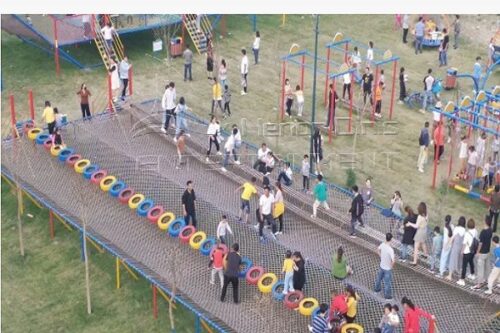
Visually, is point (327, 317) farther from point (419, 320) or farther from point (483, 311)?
point (483, 311)

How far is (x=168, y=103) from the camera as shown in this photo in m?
23.9

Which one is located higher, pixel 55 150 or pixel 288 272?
pixel 55 150

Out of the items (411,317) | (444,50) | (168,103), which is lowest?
(411,317)

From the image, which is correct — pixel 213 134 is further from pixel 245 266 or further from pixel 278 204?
pixel 245 266

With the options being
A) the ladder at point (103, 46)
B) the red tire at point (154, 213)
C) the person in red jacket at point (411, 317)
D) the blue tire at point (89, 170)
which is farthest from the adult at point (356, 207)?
the ladder at point (103, 46)

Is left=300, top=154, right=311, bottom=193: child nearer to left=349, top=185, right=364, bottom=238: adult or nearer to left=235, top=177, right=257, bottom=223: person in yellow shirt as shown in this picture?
left=235, top=177, right=257, bottom=223: person in yellow shirt

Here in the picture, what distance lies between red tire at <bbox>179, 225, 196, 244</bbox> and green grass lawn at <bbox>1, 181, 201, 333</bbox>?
1.37 meters

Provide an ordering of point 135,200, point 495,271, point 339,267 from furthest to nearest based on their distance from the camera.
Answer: point 135,200, point 339,267, point 495,271

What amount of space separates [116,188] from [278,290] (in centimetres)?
622

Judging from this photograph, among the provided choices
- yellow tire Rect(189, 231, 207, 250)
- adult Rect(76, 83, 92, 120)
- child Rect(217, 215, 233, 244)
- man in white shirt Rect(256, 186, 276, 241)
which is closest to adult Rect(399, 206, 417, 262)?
man in white shirt Rect(256, 186, 276, 241)

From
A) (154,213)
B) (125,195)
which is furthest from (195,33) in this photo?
(154,213)

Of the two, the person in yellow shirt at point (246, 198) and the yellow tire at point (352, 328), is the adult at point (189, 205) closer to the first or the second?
the person in yellow shirt at point (246, 198)

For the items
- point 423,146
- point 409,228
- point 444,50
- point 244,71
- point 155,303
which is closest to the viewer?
point 409,228

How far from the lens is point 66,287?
1928 cm
